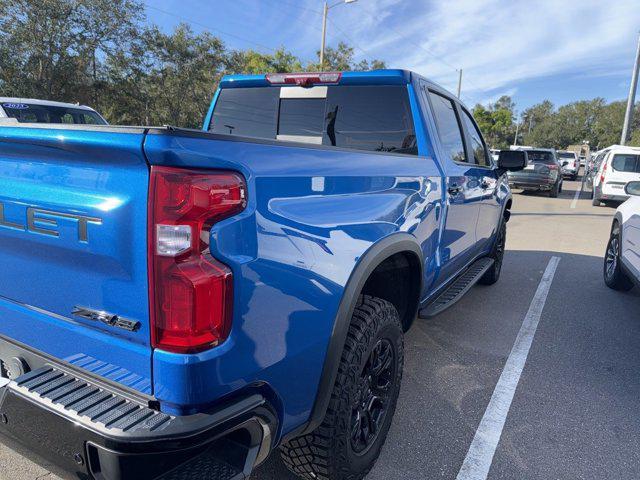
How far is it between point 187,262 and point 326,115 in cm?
216

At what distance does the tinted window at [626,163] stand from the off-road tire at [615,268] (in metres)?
10.1

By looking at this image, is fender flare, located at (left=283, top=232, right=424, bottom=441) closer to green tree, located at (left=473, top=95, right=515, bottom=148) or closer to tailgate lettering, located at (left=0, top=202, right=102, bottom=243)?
tailgate lettering, located at (left=0, top=202, right=102, bottom=243)

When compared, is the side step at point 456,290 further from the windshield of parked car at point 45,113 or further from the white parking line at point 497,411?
the windshield of parked car at point 45,113

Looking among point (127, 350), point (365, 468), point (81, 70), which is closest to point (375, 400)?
point (365, 468)

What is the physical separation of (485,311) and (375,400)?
9.24 ft

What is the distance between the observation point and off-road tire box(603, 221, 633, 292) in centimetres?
539

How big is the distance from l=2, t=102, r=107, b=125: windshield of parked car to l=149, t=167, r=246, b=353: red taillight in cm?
687

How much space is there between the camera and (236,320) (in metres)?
1.41

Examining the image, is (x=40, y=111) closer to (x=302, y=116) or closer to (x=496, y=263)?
(x=302, y=116)

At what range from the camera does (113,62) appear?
22.6 meters

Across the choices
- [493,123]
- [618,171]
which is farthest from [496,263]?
[493,123]

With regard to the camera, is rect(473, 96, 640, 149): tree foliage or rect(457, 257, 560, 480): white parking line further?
rect(473, 96, 640, 149): tree foliage

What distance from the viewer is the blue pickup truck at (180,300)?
52.0 inches

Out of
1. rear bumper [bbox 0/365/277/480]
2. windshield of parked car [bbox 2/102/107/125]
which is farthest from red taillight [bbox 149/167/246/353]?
windshield of parked car [bbox 2/102/107/125]
